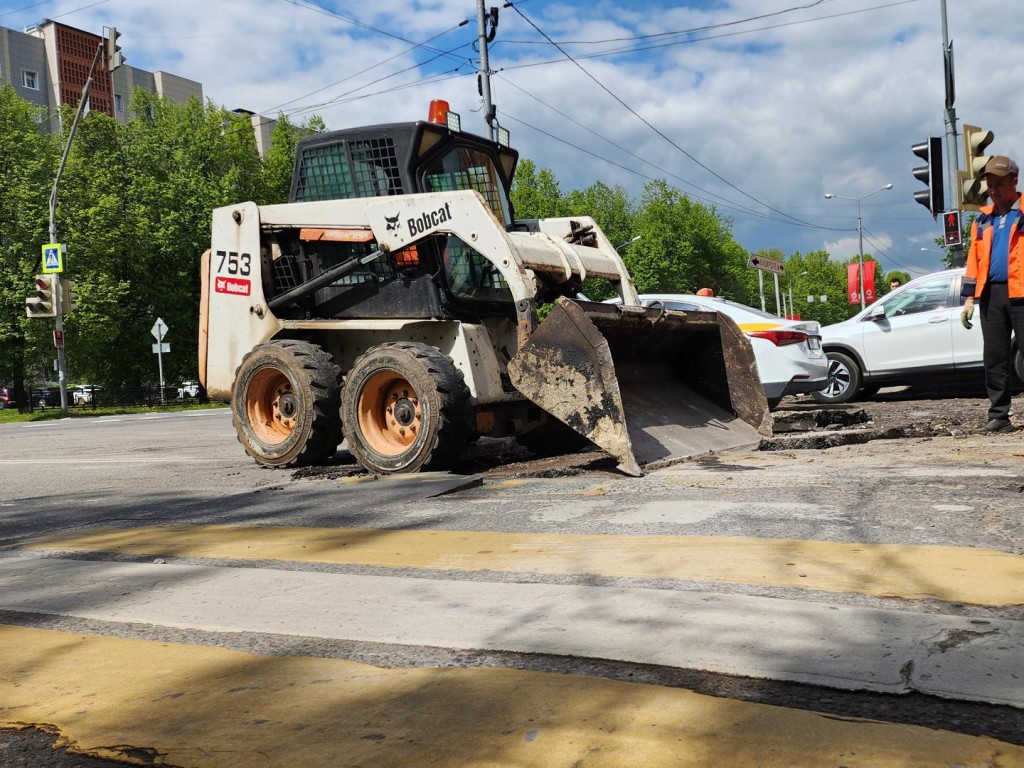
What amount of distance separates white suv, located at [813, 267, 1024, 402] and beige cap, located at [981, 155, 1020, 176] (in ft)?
14.5

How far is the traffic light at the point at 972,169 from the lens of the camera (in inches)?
496

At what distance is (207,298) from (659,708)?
7741 millimetres

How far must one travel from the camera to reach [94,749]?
237 centimetres

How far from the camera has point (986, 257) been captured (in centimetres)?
805

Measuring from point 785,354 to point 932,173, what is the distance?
5.45 m

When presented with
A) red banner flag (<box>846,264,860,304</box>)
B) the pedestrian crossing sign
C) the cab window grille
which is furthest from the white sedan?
red banner flag (<box>846,264,860,304</box>)

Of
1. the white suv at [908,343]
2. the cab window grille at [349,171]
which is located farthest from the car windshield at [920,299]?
the cab window grille at [349,171]

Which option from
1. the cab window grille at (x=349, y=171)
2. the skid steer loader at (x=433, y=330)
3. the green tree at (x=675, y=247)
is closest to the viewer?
the skid steer loader at (x=433, y=330)

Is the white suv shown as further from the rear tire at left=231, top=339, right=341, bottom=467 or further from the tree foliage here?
the tree foliage

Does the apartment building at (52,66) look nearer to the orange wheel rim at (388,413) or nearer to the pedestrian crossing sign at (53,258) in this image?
the pedestrian crossing sign at (53,258)

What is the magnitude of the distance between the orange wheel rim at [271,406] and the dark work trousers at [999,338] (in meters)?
5.90

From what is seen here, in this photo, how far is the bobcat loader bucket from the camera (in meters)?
6.47

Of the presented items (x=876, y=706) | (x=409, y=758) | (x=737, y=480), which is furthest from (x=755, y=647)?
(x=737, y=480)

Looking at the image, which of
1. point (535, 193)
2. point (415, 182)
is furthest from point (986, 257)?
point (535, 193)
